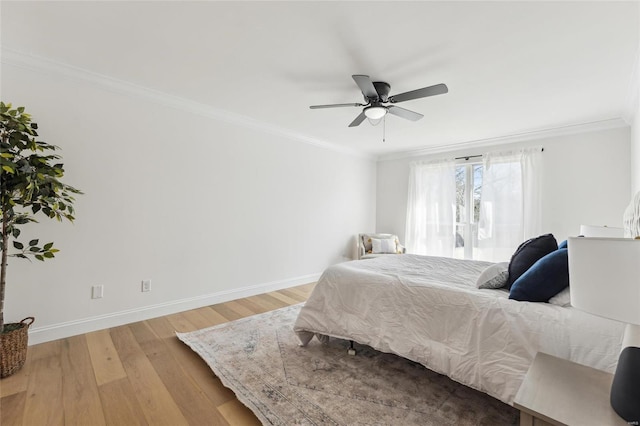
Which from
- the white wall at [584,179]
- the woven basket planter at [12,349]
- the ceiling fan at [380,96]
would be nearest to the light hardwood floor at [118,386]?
the woven basket planter at [12,349]

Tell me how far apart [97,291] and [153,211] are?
36.2 inches

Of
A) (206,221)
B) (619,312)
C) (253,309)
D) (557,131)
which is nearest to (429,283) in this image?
(619,312)

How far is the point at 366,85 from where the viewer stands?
2.22m

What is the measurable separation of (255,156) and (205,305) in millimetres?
2067

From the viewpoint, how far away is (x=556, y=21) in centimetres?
176

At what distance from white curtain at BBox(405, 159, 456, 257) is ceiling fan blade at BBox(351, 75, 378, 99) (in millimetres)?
3053

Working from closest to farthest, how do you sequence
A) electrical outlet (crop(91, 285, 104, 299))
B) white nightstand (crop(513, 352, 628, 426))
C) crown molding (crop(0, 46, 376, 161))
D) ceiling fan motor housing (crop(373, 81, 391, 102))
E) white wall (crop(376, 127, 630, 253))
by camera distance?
1. white nightstand (crop(513, 352, 628, 426))
2. crown molding (crop(0, 46, 376, 161))
3. ceiling fan motor housing (crop(373, 81, 391, 102))
4. electrical outlet (crop(91, 285, 104, 299))
5. white wall (crop(376, 127, 630, 253))

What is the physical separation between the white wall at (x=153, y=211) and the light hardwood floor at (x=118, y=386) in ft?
1.32

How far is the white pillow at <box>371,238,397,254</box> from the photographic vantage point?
4.89 m

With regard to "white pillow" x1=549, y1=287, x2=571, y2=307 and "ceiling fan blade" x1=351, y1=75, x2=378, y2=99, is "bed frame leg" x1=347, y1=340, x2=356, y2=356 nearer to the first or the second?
"white pillow" x1=549, y1=287, x2=571, y2=307

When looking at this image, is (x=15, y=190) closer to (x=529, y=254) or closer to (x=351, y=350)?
(x=351, y=350)

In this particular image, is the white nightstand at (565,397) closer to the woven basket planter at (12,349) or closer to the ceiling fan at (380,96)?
the ceiling fan at (380,96)

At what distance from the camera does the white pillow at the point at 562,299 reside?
5.15 ft

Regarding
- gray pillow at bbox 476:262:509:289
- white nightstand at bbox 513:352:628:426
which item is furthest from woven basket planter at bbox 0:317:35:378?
gray pillow at bbox 476:262:509:289
